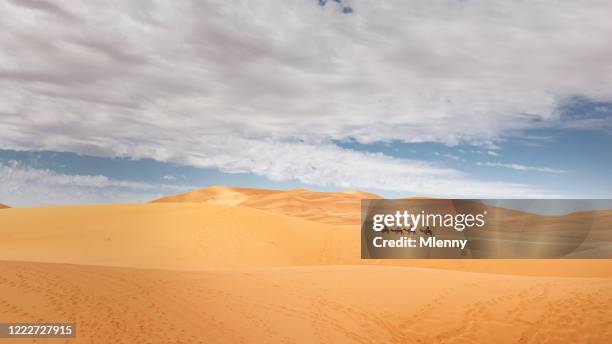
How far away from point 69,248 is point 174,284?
16675 millimetres

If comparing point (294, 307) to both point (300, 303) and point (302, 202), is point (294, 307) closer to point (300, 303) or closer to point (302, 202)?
point (300, 303)

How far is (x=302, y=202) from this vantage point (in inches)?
2931

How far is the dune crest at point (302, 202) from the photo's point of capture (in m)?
59.0

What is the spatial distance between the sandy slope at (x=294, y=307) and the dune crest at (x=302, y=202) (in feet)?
115

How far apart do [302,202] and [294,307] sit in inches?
2378

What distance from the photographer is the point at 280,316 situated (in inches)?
518

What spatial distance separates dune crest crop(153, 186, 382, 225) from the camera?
2323 inches

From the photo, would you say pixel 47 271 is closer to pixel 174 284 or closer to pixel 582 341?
pixel 174 284

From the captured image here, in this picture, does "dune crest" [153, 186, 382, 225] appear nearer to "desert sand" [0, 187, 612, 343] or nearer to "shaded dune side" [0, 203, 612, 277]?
"shaded dune side" [0, 203, 612, 277]

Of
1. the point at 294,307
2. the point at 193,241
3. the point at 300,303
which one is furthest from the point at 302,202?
the point at 294,307

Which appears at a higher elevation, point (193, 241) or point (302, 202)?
point (302, 202)

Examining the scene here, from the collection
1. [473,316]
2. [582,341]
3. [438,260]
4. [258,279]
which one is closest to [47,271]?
[258,279]

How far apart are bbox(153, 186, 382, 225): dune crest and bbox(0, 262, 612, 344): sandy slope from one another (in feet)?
115

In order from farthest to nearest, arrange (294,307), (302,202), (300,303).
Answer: (302,202) < (300,303) < (294,307)
